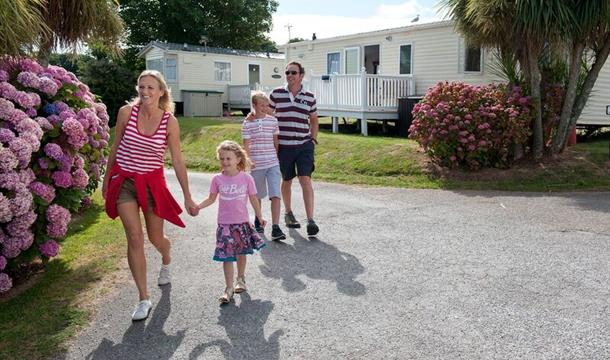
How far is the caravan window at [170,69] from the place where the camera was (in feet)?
94.8

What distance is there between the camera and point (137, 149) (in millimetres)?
4047

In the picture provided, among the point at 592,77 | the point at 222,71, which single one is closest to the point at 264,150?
the point at 592,77

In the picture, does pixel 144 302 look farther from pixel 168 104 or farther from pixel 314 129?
pixel 314 129

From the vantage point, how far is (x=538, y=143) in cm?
1044

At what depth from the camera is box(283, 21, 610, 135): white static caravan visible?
1570 cm

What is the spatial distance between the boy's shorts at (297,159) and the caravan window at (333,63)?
49.1ft

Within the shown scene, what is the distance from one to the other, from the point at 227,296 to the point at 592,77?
9230mm

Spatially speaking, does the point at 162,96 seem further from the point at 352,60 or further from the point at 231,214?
the point at 352,60

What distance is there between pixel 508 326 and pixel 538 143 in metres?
7.60

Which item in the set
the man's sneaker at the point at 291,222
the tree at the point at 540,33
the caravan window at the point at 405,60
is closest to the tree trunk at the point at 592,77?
the tree at the point at 540,33

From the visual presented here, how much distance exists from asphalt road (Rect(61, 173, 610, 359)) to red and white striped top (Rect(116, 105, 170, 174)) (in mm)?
1068

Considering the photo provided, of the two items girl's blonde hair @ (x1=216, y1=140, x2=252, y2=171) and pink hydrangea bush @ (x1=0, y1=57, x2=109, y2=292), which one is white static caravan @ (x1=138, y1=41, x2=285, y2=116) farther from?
girl's blonde hair @ (x1=216, y1=140, x2=252, y2=171)

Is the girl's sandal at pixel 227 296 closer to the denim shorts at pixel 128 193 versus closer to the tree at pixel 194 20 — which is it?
the denim shorts at pixel 128 193

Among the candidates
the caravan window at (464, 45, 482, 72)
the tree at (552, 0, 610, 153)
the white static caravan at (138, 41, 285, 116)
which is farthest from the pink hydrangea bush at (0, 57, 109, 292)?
the white static caravan at (138, 41, 285, 116)
